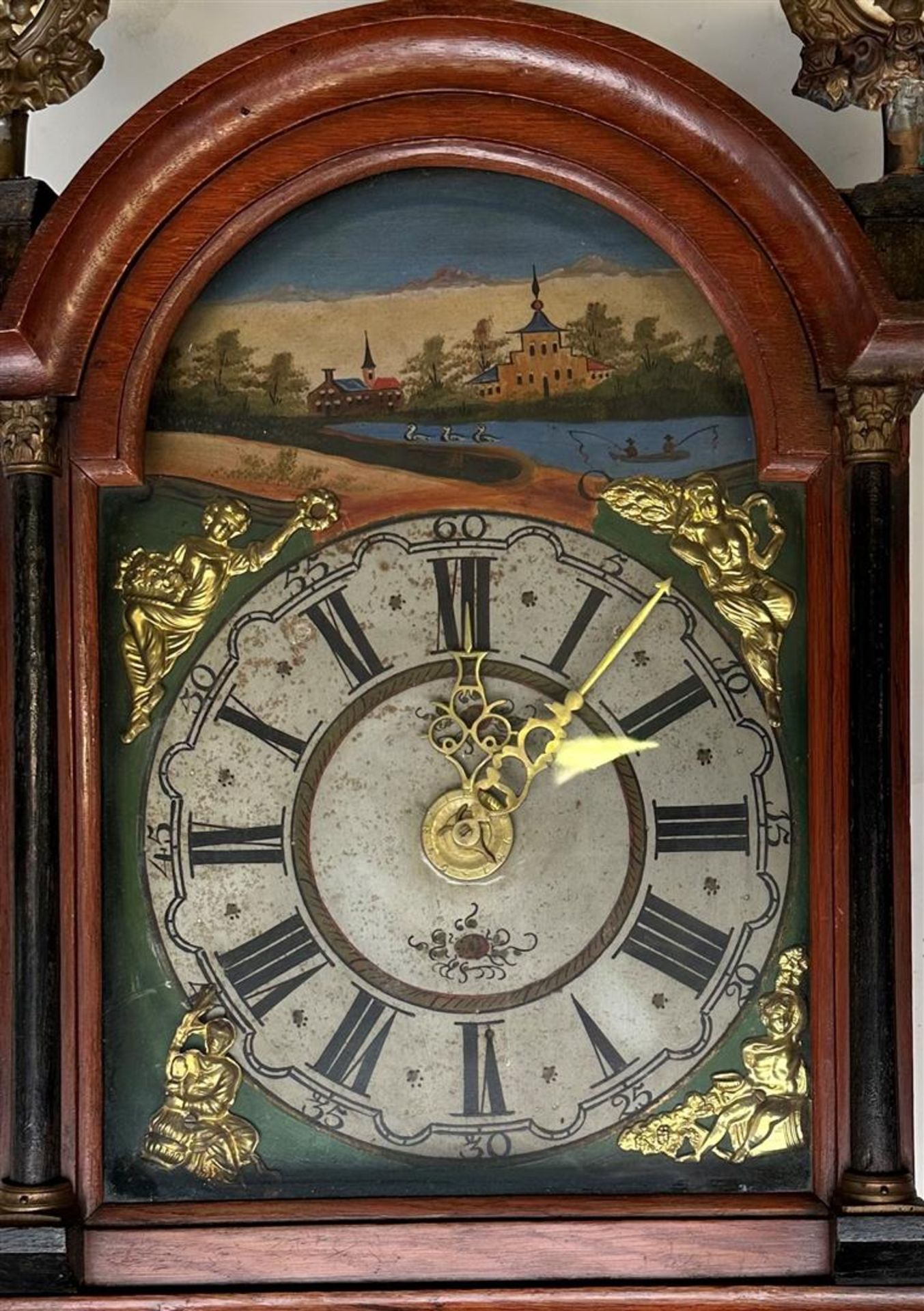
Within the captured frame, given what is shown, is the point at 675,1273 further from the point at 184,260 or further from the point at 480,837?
the point at 184,260

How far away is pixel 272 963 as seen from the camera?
2102 mm

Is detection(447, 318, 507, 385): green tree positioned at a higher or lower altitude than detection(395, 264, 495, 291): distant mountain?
lower

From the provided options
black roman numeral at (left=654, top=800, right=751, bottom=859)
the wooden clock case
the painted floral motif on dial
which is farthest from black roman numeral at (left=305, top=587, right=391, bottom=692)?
black roman numeral at (left=654, top=800, right=751, bottom=859)

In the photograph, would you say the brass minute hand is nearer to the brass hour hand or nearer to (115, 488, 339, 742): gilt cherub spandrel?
the brass hour hand

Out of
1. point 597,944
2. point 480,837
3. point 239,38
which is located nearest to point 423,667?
point 480,837

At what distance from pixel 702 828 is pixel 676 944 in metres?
0.13

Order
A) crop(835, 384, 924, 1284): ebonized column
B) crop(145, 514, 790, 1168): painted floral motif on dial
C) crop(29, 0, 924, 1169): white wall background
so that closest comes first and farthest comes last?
crop(835, 384, 924, 1284): ebonized column → crop(145, 514, 790, 1168): painted floral motif on dial → crop(29, 0, 924, 1169): white wall background

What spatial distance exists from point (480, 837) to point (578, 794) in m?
0.12

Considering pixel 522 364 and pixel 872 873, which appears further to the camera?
pixel 522 364

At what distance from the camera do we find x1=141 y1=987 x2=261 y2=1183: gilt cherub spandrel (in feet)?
6.83

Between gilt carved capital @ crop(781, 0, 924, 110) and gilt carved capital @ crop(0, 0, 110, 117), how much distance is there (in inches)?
31.4

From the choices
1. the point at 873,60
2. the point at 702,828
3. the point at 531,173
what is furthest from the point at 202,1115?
the point at 873,60

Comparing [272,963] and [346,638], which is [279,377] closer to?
[346,638]

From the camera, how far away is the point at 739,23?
2.35 m
